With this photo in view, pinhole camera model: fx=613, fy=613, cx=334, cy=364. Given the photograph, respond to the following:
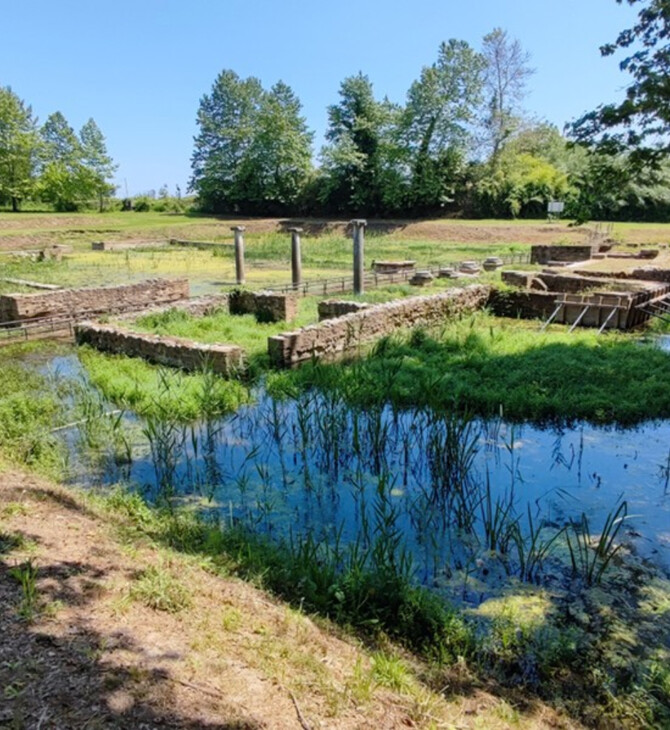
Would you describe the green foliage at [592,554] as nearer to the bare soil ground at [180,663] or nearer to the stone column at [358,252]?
the bare soil ground at [180,663]

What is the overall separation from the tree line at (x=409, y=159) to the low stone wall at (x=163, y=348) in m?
38.5

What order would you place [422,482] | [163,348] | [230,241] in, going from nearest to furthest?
[422,482], [163,348], [230,241]

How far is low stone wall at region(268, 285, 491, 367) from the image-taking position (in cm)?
1135

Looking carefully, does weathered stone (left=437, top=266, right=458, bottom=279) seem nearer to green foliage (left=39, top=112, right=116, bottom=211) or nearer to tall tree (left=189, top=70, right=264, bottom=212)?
tall tree (left=189, top=70, right=264, bottom=212)

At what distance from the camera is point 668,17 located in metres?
7.34

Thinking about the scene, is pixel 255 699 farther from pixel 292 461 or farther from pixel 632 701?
pixel 292 461

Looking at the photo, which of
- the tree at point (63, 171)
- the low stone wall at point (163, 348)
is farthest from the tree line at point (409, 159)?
the low stone wall at point (163, 348)

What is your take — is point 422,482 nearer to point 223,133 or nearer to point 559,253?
point 559,253

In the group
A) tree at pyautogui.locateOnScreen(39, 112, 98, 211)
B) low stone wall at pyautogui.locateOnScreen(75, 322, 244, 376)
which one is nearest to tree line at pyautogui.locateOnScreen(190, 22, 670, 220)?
tree at pyautogui.locateOnScreen(39, 112, 98, 211)

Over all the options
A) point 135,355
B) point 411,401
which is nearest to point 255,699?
point 411,401

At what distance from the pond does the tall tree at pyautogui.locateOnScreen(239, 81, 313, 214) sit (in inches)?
1870

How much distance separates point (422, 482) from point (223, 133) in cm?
5694

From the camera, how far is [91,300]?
1627 cm

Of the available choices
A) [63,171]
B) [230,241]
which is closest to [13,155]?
[63,171]
